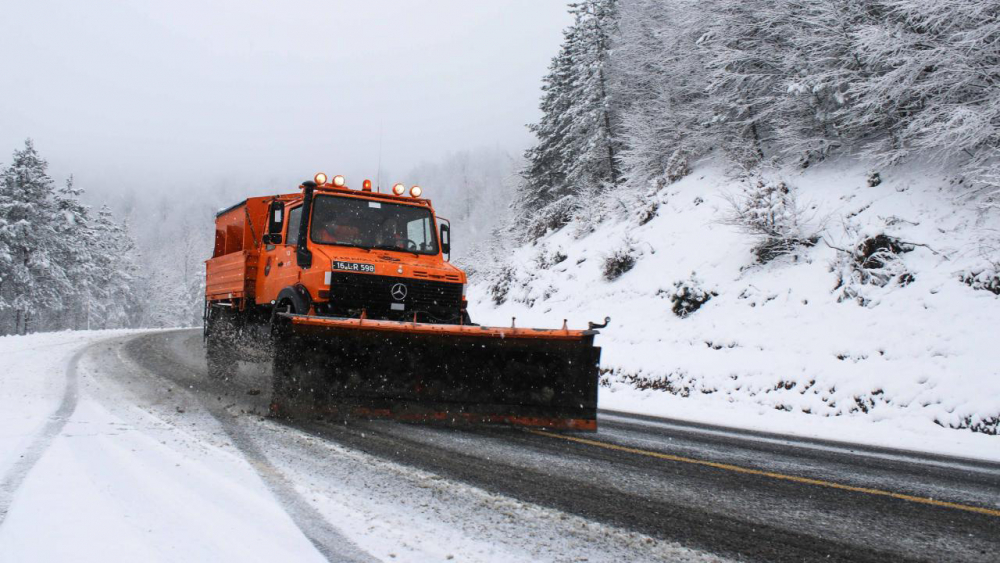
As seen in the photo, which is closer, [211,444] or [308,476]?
[308,476]

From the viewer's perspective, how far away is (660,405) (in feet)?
29.5

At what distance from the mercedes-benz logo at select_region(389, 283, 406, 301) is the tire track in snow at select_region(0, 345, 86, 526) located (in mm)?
3291

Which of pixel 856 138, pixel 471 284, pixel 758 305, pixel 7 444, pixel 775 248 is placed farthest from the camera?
pixel 471 284

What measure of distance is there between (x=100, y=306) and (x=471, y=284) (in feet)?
98.1

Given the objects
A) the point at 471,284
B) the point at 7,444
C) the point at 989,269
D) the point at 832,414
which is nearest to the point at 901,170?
the point at 989,269

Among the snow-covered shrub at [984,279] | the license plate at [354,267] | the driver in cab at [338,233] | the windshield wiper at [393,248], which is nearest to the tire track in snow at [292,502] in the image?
the license plate at [354,267]

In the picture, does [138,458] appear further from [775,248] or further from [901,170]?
[901,170]

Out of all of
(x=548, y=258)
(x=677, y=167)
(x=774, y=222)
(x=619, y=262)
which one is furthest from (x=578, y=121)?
(x=774, y=222)

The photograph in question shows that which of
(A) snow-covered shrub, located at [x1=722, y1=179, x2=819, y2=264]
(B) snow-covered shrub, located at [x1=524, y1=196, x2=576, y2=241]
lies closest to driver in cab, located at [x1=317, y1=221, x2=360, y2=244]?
(A) snow-covered shrub, located at [x1=722, y1=179, x2=819, y2=264]

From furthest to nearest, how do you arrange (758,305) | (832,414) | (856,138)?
1. (856,138)
2. (758,305)
3. (832,414)

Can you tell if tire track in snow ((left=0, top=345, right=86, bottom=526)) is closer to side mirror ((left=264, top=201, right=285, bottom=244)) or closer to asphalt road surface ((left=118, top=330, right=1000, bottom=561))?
asphalt road surface ((left=118, top=330, right=1000, bottom=561))

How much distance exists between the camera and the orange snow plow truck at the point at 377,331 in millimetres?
5605

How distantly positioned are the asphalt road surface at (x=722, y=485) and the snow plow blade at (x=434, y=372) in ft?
0.68

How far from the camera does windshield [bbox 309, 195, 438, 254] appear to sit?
748cm
